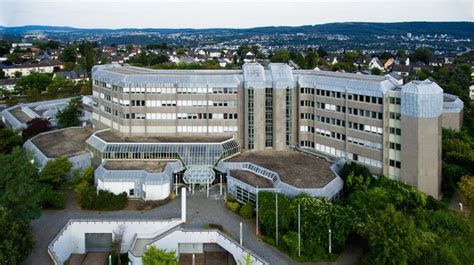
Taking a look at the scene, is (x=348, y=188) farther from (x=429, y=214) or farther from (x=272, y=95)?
(x=272, y=95)

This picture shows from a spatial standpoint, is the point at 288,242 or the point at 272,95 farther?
the point at 272,95

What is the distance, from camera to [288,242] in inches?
1649

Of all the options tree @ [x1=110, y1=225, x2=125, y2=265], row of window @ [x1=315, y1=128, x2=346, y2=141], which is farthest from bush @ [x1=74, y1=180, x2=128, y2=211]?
row of window @ [x1=315, y1=128, x2=346, y2=141]

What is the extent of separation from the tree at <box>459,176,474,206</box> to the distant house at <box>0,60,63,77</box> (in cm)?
13250

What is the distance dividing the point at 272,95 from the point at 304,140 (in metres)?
6.96

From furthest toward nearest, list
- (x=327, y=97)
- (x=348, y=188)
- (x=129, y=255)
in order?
(x=327, y=97) < (x=348, y=188) < (x=129, y=255)

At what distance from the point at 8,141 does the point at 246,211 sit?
1379 inches

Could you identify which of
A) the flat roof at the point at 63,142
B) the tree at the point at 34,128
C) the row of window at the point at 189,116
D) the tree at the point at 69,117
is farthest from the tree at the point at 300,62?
the row of window at the point at 189,116

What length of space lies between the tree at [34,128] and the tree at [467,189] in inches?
2295

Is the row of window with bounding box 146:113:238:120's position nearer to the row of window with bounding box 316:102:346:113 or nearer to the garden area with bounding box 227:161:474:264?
the row of window with bounding box 316:102:346:113

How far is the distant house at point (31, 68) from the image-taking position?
151250 millimetres

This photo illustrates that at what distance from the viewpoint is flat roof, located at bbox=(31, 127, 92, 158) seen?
61875 millimetres

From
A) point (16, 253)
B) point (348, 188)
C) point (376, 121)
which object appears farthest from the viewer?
point (376, 121)

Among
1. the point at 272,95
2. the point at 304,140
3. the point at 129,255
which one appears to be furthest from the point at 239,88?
the point at 129,255
